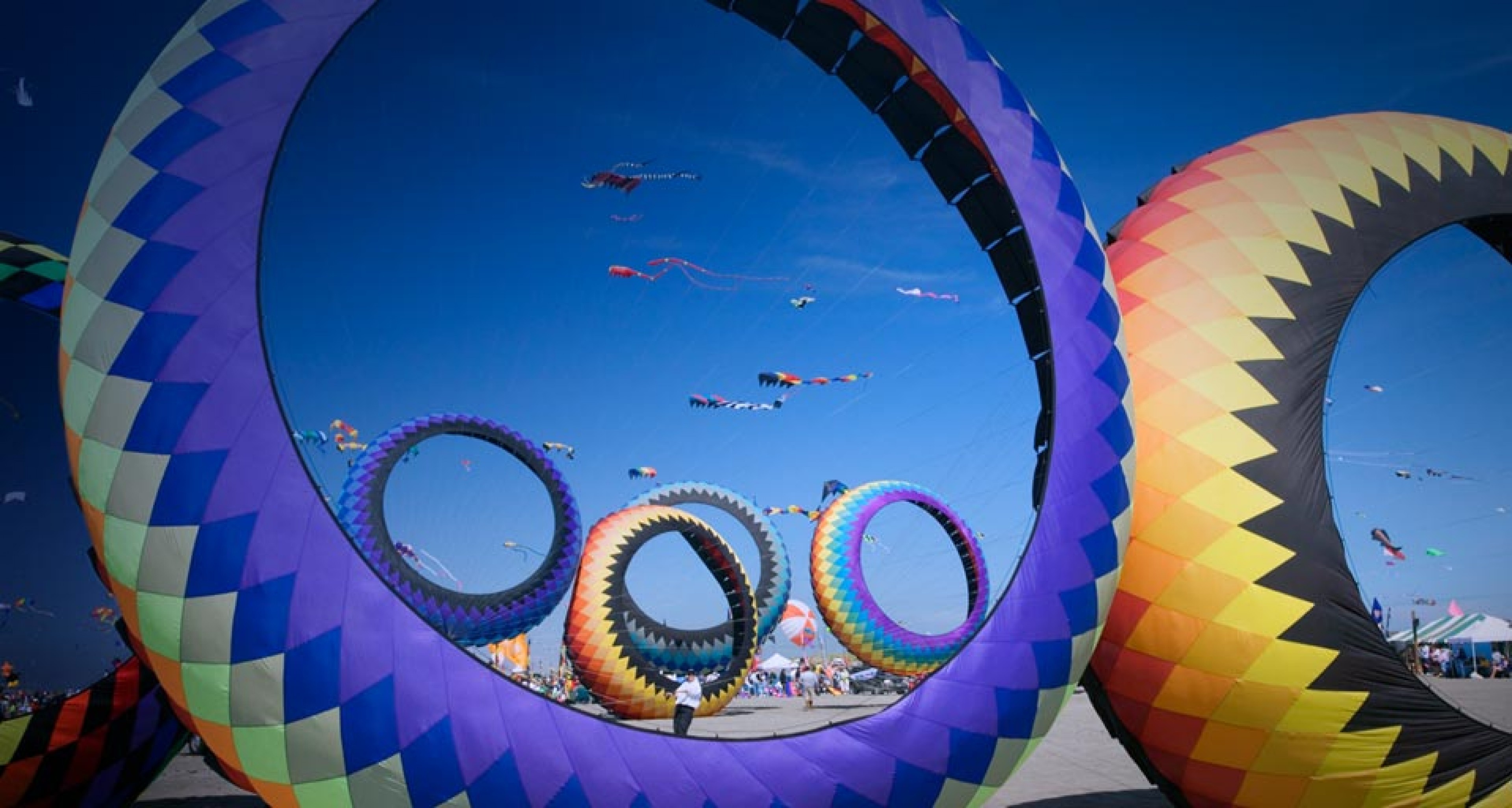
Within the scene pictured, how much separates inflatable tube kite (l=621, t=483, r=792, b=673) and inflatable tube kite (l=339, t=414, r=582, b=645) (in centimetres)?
210

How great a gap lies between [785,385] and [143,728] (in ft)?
42.3

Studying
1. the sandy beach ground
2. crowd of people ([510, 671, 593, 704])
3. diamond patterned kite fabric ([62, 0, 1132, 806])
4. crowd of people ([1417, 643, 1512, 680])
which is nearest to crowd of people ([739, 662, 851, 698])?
crowd of people ([510, 671, 593, 704])

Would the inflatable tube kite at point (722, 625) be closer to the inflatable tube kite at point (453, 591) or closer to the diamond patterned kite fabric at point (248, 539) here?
the inflatable tube kite at point (453, 591)

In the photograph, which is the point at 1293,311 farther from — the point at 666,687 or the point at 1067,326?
the point at 666,687

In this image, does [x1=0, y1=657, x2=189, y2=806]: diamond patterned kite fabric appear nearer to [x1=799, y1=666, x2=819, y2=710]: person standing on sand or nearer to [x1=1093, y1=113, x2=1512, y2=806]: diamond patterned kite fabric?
[x1=1093, y1=113, x2=1512, y2=806]: diamond patterned kite fabric

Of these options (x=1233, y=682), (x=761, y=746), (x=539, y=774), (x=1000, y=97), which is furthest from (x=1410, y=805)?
(x=539, y=774)

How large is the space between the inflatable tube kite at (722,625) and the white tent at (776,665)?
2468 cm

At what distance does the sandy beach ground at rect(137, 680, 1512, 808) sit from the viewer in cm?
970

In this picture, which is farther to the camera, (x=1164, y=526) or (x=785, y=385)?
(x=785, y=385)

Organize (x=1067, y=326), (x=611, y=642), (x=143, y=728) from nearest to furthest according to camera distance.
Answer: (x=1067, y=326)
(x=143, y=728)
(x=611, y=642)

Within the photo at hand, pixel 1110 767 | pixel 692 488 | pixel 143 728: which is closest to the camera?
pixel 143 728

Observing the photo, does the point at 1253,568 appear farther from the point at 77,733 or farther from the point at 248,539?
the point at 77,733

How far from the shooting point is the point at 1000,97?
748cm

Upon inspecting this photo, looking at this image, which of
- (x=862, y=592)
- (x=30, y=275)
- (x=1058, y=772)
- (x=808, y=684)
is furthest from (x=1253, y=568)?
(x=808, y=684)
